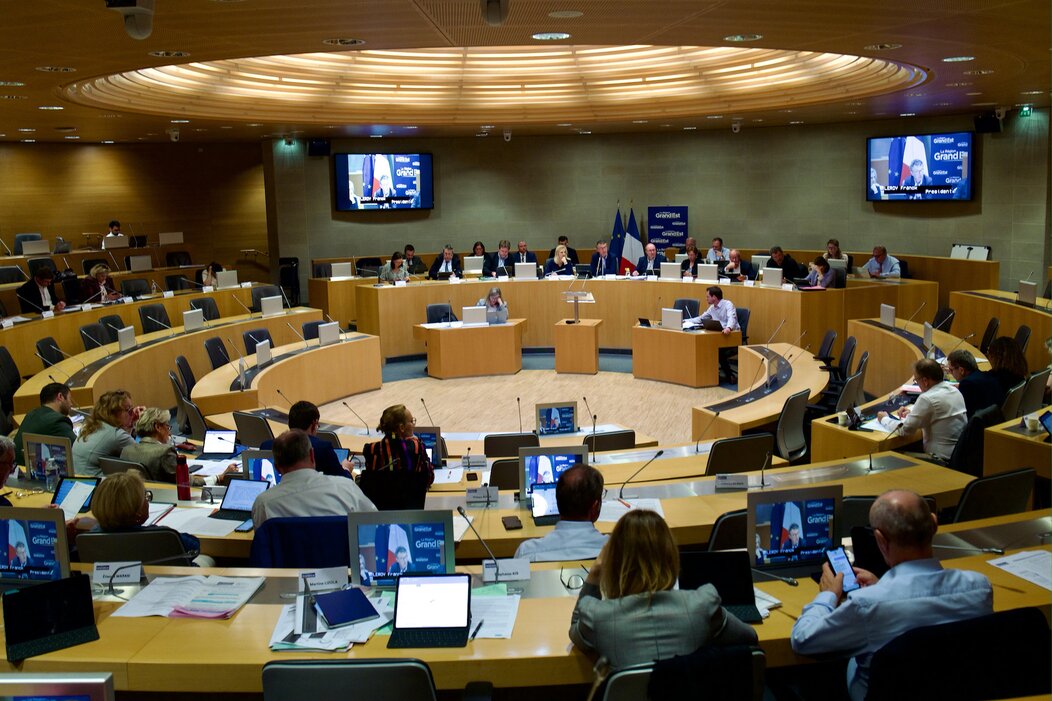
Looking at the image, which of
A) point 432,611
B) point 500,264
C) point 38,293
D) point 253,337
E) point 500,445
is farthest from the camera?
point 500,264

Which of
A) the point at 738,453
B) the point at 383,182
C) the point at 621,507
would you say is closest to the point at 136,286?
the point at 383,182

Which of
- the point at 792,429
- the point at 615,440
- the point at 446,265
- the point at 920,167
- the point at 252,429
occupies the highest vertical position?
the point at 920,167

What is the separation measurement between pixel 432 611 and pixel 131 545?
1703 mm

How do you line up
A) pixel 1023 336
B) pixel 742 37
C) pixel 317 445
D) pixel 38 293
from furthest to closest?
pixel 38 293, pixel 1023 336, pixel 742 37, pixel 317 445

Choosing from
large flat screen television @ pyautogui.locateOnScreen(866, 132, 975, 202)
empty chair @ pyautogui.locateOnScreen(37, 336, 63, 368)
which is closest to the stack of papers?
empty chair @ pyautogui.locateOnScreen(37, 336, 63, 368)

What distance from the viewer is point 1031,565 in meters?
3.69

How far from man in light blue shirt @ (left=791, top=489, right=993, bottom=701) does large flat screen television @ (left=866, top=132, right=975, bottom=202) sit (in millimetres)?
13122

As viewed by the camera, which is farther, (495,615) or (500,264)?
(500,264)

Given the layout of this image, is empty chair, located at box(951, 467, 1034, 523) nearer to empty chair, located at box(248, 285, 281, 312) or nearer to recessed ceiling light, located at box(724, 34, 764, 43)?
recessed ceiling light, located at box(724, 34, 764, 43)

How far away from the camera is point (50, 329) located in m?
10.8

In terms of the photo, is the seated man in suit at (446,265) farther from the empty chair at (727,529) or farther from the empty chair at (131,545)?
the empty chair at (727,529)

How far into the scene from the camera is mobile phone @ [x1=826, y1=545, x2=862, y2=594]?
3328 millimetres

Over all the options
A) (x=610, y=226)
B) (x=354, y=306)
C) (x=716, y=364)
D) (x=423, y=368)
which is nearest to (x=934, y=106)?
(x=716, y=364)

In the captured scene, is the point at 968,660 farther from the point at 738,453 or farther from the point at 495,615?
the point at 738,453
